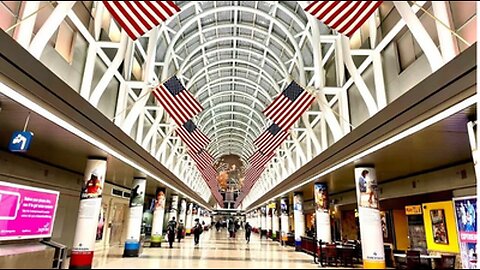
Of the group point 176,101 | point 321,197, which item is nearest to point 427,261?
point 321,197

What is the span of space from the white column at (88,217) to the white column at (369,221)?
8377mm

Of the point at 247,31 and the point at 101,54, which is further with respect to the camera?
the point at 247,31

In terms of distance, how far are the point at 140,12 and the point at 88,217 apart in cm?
642

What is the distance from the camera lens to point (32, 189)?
1052cm

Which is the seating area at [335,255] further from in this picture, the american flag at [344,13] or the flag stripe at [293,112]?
the american flag at [344,13]

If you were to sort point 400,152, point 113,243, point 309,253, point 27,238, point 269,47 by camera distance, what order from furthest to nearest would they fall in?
point 269,47 → point 113,243 → point 309,253 → point 27,238 → point 400,152

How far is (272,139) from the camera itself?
17.6 m

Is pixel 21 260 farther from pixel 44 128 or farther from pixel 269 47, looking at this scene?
pixel 269 47

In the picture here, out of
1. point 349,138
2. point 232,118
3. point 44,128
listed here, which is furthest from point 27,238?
point 232,118

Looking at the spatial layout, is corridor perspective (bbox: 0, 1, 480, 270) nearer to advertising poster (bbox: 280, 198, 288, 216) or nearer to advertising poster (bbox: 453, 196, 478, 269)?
advertising poster (bbox: 453, 196, 478, 269)

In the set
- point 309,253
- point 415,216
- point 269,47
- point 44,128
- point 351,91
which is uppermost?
point 269,47

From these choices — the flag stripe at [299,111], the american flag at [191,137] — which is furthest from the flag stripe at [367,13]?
the american flag at [191,137]

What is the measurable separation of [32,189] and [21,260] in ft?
7.08

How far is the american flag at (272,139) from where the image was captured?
1680cm
